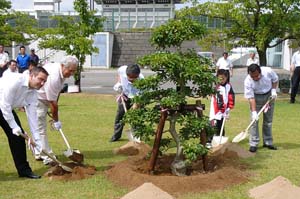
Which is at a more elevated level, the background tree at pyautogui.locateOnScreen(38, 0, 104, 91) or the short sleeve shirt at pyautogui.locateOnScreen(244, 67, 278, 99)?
the background tree at pyautogui.locateOnScreen(38, 0, 104, 91)

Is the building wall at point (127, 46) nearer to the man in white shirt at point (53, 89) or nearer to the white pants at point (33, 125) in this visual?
the man in white shirt at point (53, 89)

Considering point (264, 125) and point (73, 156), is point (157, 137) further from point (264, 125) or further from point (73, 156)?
point (264, 125)

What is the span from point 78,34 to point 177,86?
1263 cm

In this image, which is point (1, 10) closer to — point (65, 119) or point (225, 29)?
point (225, 29)

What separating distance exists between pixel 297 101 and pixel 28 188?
12.1m

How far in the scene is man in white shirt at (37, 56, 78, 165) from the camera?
270 inches

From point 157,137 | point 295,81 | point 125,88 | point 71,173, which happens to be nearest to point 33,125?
point 71,173

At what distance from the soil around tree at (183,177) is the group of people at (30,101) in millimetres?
1178

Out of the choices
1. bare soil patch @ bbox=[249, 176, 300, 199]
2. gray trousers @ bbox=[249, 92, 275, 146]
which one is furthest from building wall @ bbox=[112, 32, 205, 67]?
bare soil patch @ bbox=[249, 176, 300, 199]

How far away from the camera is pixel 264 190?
18.5 feet

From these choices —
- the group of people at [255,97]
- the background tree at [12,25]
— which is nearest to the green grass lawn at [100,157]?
the group of people at [255,97]

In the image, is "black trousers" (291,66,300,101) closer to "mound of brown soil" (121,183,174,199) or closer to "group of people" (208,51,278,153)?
"group of people" (208,51,278,153)

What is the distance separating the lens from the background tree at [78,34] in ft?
59.0

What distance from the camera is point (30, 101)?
21.3 feet
